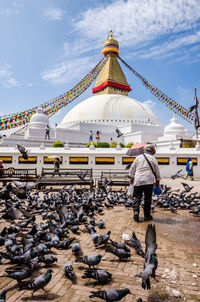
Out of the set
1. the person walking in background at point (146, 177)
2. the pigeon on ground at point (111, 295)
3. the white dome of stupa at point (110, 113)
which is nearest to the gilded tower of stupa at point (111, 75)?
the white dome of stupa at point (110, 113)

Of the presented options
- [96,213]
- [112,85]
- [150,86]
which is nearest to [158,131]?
[150,86]

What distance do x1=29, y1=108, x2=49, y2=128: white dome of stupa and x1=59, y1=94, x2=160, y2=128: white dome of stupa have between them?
669cm

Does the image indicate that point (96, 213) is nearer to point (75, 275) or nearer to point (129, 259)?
point (129, 259)

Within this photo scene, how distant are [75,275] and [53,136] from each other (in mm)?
28524

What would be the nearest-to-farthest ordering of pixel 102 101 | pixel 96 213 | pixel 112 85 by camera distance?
pixel 96 213 < pixel 102 101 < pixel 112 85

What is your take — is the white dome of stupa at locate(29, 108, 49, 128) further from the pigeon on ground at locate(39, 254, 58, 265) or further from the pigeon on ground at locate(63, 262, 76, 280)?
the pigeon on ground at locate(63, 262, 76, 280)

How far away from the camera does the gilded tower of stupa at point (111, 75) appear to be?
4341cm

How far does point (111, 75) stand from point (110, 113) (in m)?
11.8

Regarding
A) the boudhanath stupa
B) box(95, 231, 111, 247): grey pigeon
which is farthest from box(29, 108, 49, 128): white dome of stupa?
box(95, 231, 111, 247): grey pigeon

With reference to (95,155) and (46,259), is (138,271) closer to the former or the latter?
(46,259)

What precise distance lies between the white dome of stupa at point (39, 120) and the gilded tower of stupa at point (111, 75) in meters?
18.8

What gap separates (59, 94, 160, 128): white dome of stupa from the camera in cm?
3575

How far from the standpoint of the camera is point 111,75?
43.4m

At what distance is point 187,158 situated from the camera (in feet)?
48.4
